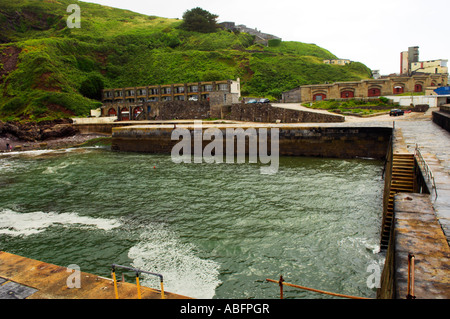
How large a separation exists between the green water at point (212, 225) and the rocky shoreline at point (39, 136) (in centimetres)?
1912

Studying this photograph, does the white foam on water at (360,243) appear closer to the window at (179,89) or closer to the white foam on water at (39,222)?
the white foam on water at (39,222)

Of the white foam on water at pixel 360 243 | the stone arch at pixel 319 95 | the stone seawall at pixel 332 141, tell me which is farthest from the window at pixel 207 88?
the white foam on water at pixel 360 243

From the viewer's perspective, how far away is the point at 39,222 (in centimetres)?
1374

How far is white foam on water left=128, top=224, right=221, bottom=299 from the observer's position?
28.1 ft

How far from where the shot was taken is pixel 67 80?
212 feet

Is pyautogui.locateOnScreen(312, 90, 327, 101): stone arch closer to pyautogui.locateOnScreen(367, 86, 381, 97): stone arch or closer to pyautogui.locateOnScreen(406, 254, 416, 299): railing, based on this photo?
pyautogui.locateOnScreen(367, 86, 381, 97): stone arch

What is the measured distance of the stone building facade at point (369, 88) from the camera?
166 feet

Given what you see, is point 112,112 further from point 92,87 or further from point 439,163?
point 439,163

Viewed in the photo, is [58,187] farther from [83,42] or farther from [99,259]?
[83,42]

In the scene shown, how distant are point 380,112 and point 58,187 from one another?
34997 millimetres

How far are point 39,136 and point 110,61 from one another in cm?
4542

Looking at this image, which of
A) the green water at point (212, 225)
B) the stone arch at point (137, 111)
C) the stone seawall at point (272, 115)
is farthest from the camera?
the stone arch at point (137, 111)

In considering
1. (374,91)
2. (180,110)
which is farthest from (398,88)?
(180,110)

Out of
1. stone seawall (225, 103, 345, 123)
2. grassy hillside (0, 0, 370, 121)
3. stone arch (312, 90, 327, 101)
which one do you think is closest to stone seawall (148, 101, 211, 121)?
stone seawall (225, 103, 345, 123)
